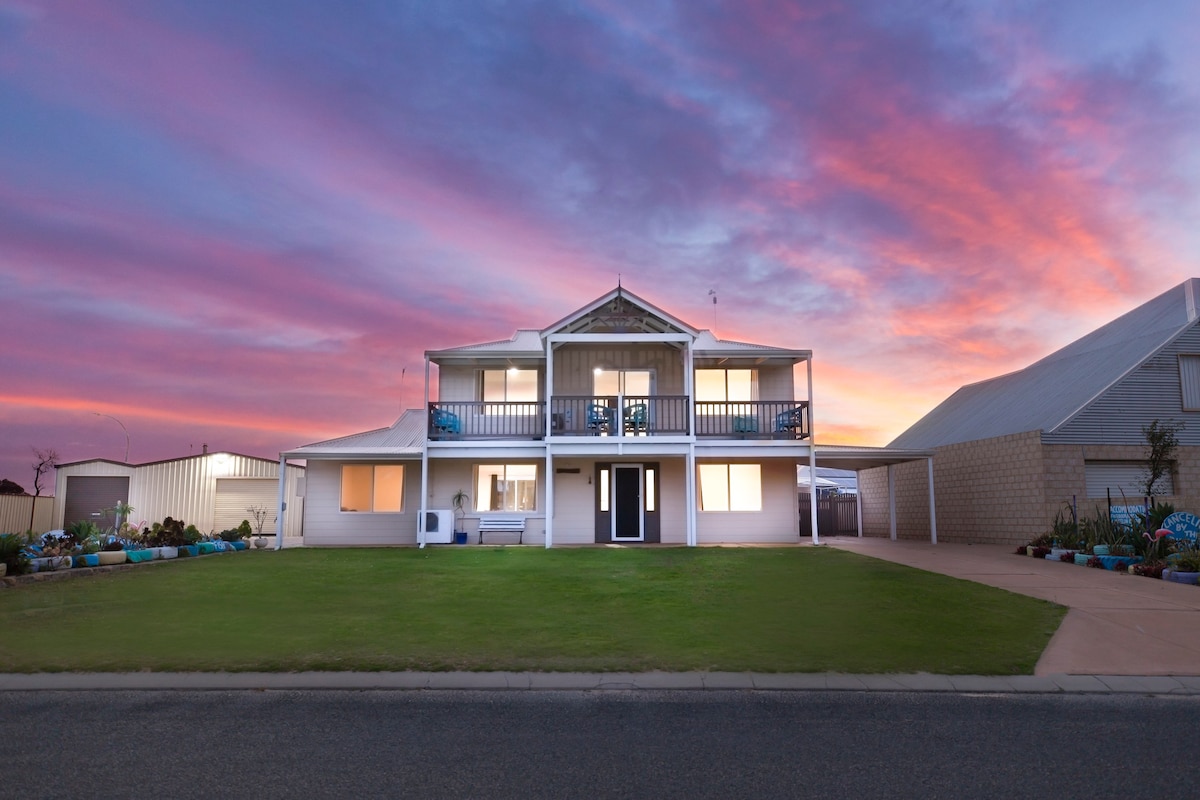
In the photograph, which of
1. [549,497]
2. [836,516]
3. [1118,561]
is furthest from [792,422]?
[836,516]

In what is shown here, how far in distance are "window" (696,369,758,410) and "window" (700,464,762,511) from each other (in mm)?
1972

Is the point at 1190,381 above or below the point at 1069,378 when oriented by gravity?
below

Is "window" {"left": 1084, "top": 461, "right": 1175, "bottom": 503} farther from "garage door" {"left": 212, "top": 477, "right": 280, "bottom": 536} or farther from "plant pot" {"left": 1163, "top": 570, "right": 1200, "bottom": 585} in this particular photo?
"garage door" {"left": 212, "top": 477, "right": 280, "bottom": 536}

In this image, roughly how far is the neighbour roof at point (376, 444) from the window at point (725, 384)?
8041mm

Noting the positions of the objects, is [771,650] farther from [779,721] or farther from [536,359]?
[536,359]

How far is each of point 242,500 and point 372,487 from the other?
931 centimetres

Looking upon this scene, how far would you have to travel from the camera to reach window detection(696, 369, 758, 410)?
78.0 ft

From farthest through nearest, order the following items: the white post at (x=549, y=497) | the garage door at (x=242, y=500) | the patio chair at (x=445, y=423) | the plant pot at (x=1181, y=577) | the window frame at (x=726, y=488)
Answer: the garage door at (x=242, y=500)
the window frame at (x=726, y=488)
the patio chair at (x=445, y=423)
the white post at (x=549, y=497)
the plant pot at (x=1181, y=577)

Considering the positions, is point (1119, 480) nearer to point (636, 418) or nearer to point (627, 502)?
point (636, 418)

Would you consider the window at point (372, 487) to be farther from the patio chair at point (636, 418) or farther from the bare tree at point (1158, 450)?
the bare tree at point (1158, 450)

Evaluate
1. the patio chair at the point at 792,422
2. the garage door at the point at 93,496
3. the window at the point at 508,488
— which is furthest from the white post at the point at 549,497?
the garage door at the point at 93,496

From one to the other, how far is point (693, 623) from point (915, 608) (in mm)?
3307

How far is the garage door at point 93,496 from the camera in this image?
93.8 ft

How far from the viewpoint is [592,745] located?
5.68 metres
